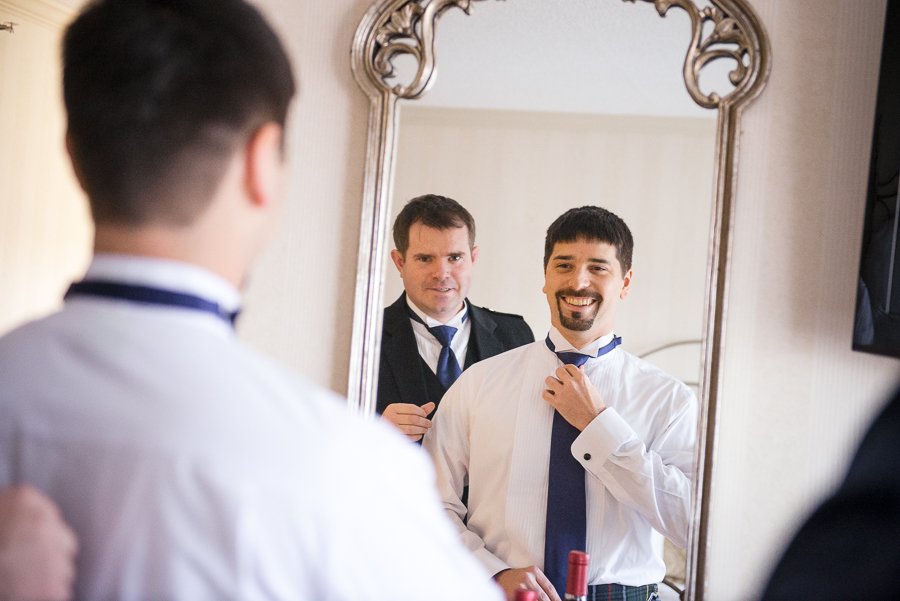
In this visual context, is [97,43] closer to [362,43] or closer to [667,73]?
[362,43]

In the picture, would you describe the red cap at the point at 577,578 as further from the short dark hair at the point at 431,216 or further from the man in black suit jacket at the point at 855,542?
the short dark hair at the point at 431,216

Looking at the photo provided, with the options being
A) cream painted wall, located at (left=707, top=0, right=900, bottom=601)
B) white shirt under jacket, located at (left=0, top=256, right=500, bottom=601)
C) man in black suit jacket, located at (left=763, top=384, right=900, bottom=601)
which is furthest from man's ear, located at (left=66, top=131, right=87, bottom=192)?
cream painted wall, located at (left=707, top=0, right=900, bottom=601)

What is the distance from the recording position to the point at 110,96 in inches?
23.0

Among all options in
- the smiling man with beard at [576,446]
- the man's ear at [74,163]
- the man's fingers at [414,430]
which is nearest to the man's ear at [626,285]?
the smiling man with beard at [576,446]

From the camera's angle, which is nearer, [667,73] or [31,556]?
[31,556]

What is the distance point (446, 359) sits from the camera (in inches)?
59.2

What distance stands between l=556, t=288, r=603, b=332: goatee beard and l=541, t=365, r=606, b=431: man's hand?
0.09m

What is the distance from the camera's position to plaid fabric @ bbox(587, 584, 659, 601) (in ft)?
4.57

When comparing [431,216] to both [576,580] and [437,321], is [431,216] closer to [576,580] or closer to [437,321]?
[437,321]

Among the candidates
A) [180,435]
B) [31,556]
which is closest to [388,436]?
[180,435]

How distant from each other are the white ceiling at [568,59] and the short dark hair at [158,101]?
97 centimetres

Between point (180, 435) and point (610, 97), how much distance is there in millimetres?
1232

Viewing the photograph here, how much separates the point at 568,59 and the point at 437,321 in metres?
0.64

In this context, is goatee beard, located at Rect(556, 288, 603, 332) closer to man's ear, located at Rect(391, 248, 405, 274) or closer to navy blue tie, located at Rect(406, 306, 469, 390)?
navy blue tie, located at Rect(406, 306, 469, 390)
